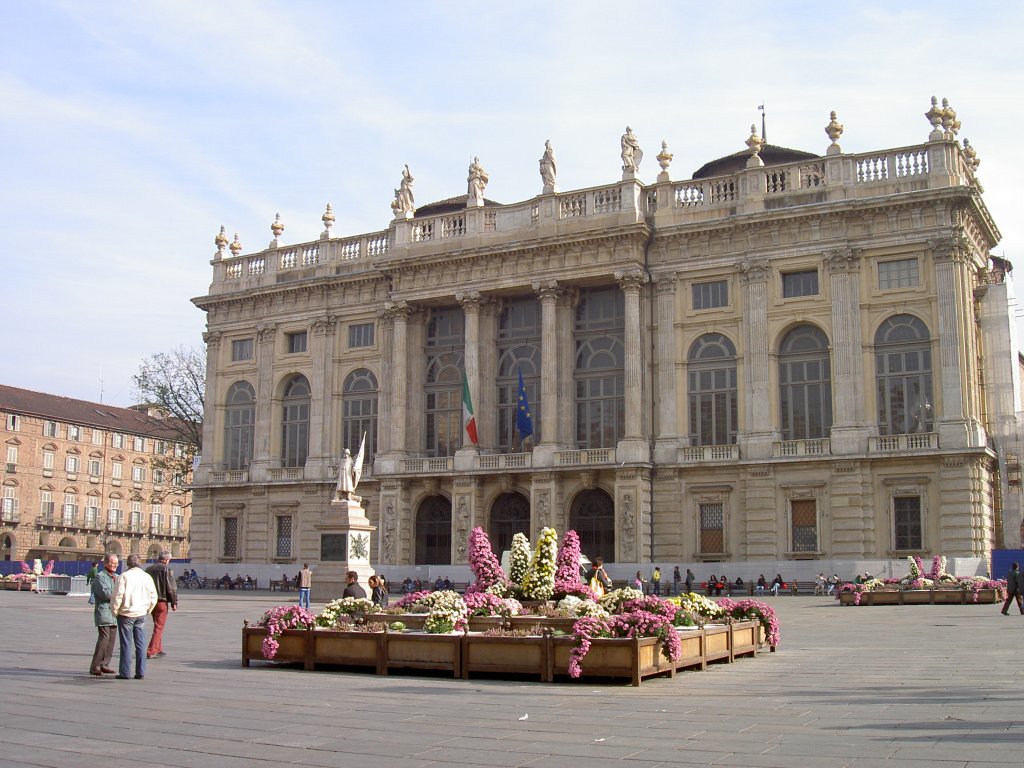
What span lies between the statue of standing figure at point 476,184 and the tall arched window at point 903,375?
19576 mm

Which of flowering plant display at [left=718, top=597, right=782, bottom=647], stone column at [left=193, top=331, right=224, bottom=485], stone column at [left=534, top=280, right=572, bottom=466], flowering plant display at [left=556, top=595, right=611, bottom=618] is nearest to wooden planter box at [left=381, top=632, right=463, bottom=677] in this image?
flowering plant display at [left=556, top=595, right=611, bottom=618]

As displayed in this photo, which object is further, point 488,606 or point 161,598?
point 488,606

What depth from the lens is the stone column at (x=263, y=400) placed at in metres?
57.8

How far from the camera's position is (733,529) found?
46500 millimetres

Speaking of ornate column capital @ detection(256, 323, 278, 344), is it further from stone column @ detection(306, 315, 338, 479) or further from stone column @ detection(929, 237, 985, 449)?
stone column @ detection(929, 237, 985, 449)

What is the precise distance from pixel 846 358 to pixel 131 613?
35.2 metres

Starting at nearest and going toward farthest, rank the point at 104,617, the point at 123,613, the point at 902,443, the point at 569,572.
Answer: the point at 123,613
the point at 104,617
the point at 569,572
the point at 902,443

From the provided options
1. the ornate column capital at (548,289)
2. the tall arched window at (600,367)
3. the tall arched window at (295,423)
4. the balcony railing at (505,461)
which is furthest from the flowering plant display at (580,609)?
the tall arched window at (295,423)

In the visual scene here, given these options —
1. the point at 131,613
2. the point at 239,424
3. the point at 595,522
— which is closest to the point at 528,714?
the point at 131,613

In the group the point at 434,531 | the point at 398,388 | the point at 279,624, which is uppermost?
the point at 398,388

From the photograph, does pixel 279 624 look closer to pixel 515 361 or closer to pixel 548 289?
pixel 548 289

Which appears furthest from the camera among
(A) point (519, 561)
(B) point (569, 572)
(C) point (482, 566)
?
(C) point (482, 566)

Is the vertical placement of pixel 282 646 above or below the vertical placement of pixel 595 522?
below

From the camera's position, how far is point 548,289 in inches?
1983
